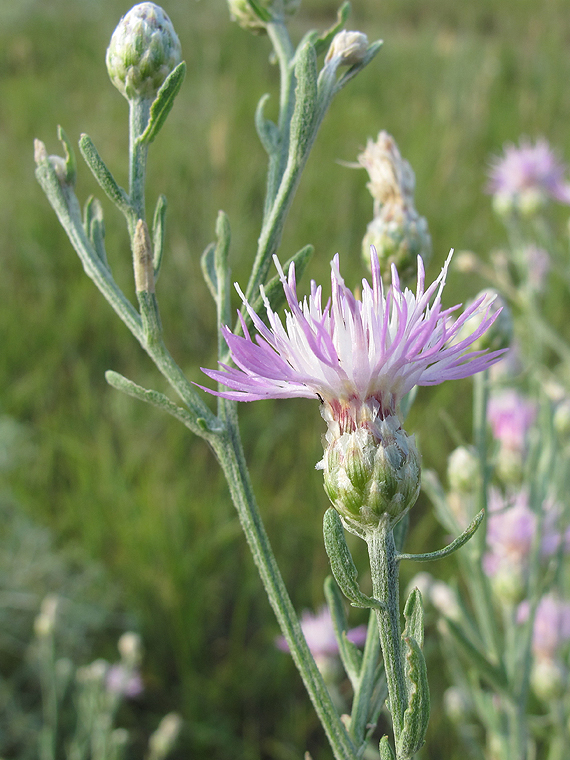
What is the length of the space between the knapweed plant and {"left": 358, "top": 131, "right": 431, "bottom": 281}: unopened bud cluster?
17 centimetres

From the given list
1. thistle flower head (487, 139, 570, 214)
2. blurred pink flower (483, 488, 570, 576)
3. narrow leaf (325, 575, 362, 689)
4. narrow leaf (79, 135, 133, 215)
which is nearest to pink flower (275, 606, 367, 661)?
blurred pink flower (483, 488, 570, 576)

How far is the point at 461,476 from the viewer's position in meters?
0.83

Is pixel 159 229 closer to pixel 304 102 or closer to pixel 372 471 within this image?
pixel 304 102

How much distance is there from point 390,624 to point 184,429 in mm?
1484

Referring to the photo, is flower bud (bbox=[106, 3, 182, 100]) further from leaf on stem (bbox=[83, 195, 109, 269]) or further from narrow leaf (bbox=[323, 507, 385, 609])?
narrow leaf (bbox=[323, 507, 385, 609])

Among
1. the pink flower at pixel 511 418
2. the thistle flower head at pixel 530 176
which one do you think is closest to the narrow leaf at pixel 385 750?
the pink flower at pixel 511 418

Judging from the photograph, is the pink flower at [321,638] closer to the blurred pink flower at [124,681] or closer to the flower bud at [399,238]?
the blurred pink flower at [124,681]

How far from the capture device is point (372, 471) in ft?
1.22

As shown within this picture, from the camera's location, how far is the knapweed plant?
37 cm

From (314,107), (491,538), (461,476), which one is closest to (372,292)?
(314,107)

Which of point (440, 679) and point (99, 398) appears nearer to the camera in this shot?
point (440, 679)

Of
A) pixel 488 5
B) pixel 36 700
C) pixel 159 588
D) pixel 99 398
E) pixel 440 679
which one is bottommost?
pixel 36 700

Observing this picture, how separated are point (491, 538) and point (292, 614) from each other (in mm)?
782

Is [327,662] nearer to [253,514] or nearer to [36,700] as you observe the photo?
[253,514]
